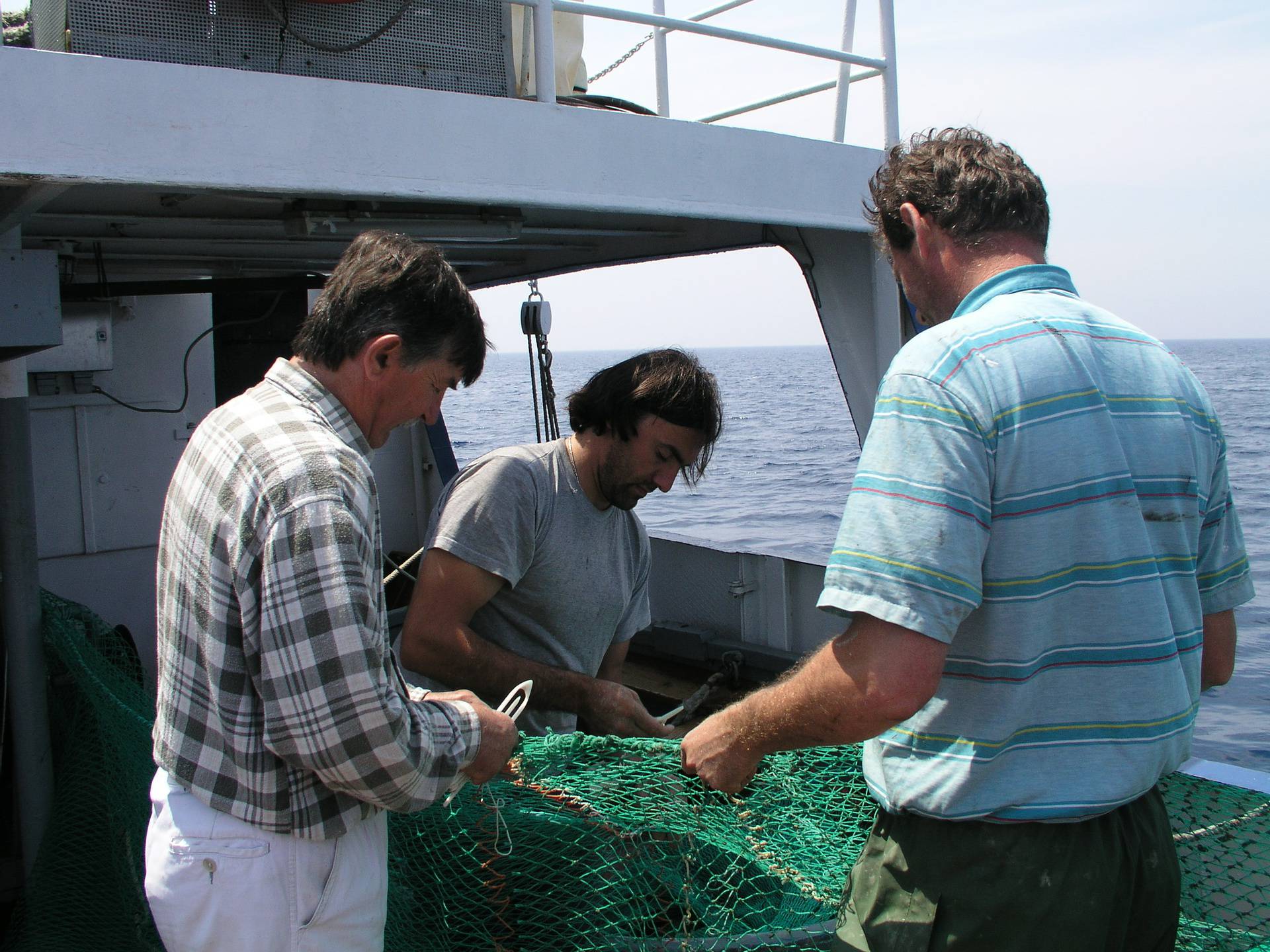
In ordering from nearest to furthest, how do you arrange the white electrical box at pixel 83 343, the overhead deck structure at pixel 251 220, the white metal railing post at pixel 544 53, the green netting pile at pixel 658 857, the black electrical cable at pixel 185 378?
the green netting pile at pixel 658 857 → the overhead deck structure at pixel 251 220 → the white metal railing post at pixel 544 53 → the black electrical cable at pixel 185 378 → the white electrical box at pixel 83 343

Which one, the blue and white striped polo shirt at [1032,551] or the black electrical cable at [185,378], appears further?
the black electrical cable at [185,378]

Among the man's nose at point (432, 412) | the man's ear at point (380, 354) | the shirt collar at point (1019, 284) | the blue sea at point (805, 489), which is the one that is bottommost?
the blue sea at point (805, 489)

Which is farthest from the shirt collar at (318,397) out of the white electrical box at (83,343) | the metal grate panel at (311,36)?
the white electrical box at (83,343)

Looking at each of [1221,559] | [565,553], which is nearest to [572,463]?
[565,553]

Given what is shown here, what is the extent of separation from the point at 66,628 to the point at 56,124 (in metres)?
1.90

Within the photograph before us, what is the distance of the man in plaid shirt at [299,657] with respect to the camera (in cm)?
157

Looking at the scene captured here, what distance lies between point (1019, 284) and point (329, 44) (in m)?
2.15

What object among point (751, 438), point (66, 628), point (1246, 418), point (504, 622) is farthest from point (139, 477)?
point (1246, 418)

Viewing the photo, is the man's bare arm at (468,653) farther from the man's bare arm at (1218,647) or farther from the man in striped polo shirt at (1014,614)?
the man's bare arm at (1218,647)

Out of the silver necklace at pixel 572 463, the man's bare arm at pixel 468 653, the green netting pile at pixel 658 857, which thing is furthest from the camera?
the silver necklace at pixel 572 463

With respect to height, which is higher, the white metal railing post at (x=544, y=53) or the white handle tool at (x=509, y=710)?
the white metal railing post at (x=544, y=53)

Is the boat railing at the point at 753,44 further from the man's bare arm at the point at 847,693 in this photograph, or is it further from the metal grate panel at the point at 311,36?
the man's bare arm at the point at 847,693

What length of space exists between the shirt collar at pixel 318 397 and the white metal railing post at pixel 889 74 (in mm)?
2799

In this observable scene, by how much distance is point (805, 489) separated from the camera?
23.6 meters
